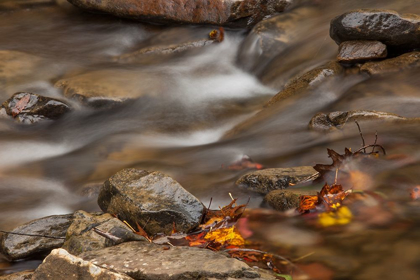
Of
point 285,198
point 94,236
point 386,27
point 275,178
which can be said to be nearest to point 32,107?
point 275,178

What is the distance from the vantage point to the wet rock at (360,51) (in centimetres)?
624

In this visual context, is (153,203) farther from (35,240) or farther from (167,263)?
(167,263)

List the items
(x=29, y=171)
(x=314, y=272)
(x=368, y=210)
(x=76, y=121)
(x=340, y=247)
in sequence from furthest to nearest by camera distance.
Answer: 1. (x=76, y=121)
2. (x=29, y=171)
3. (x=368, y=210)
4. (x=340, y=247)
5. (x=314, y=272)

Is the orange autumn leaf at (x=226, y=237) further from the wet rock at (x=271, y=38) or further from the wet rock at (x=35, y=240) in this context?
the wet rock at (x=271, y=38)

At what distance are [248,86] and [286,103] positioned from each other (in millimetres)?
1459

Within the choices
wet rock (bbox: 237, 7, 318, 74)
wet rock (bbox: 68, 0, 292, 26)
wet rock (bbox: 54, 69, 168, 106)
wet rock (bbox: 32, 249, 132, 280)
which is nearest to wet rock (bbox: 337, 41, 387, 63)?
wet rock (bbox: 237, 7, 318, 74)

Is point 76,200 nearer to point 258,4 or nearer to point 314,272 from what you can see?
point 314,272

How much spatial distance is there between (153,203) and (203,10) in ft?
18.8

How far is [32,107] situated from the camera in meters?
6.91

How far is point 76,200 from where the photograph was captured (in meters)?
5.12

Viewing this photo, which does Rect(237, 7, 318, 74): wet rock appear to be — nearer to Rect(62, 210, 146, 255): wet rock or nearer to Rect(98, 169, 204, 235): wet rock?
Rect(98, 169, 204, 235): wet rock

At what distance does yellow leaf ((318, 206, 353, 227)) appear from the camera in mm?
3213

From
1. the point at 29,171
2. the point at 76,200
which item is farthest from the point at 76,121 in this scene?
the point at 76,200

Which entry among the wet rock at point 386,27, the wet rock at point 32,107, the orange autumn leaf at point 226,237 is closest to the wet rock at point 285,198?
the orange autumn leaf at point 226,237
